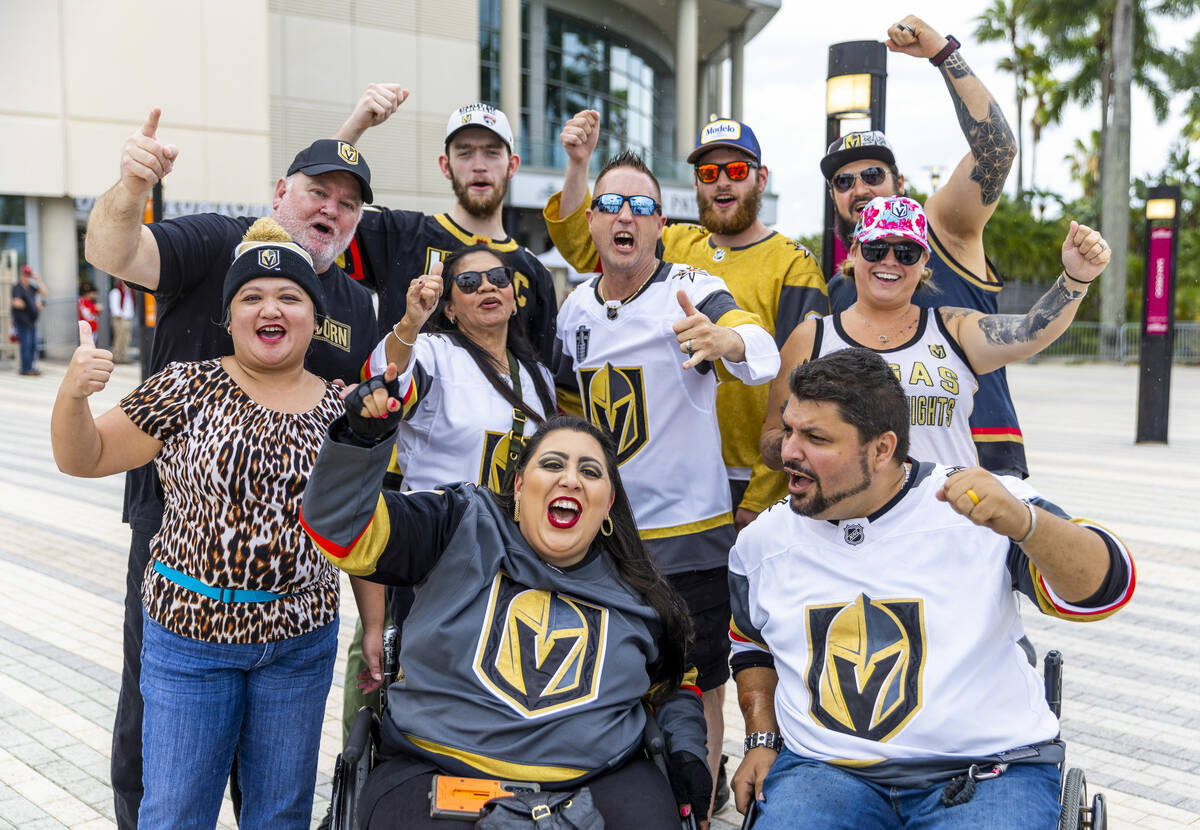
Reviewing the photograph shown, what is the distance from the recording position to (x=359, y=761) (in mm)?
2457

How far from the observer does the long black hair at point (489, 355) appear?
3191 millimetres

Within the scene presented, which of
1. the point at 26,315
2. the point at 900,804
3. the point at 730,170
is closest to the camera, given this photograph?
the point at 900,804

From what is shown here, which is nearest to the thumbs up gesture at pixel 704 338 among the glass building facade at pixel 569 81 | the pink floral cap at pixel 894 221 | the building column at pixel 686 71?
the pink floral cap at pixel 894 221

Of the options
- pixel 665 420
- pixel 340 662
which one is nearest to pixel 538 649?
pixel 665 420

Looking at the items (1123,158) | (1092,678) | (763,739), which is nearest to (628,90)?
(1123,158)

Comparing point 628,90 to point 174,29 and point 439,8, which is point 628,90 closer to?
point 439,8

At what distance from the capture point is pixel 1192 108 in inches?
1297

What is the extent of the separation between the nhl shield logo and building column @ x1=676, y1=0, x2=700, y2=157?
90.7 feet

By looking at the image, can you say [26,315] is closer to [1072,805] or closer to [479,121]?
[479,121]

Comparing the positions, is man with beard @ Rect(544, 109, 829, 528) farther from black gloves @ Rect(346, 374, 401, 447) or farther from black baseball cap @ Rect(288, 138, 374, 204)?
black gloves @ Rect(346, 374, 401, 447)

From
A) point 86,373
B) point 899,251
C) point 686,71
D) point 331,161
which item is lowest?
point 86,373

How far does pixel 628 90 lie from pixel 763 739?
32735 millimetres

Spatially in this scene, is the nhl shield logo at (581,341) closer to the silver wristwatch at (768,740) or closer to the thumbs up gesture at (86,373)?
the silver wristwatch at (768,740)

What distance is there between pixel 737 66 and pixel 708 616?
33.6 metres
